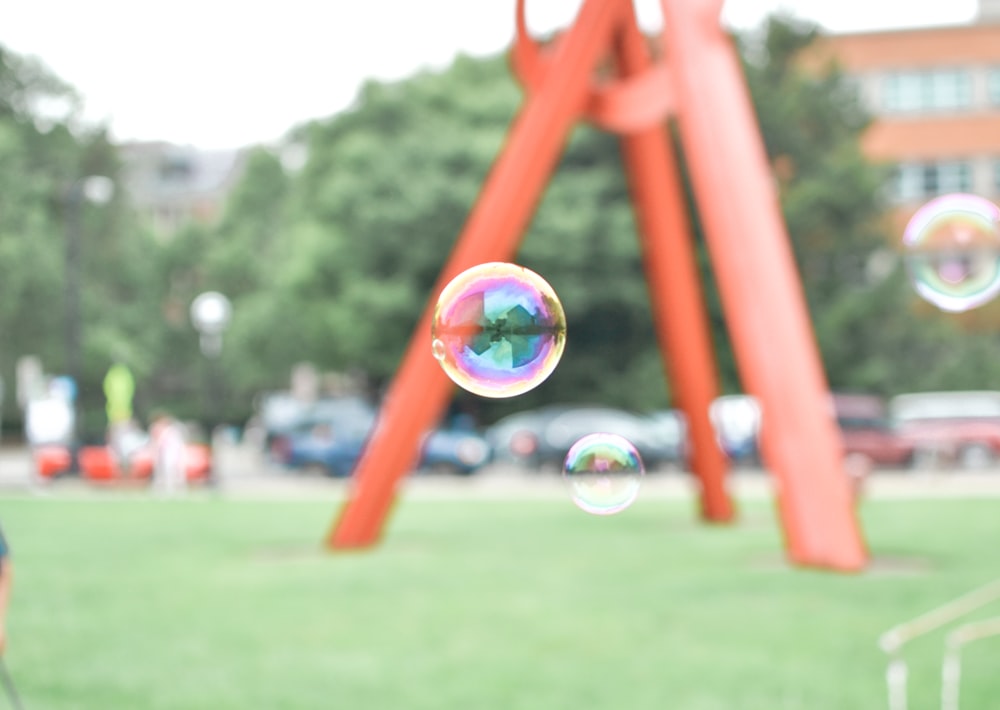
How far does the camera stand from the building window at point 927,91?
51000 mm

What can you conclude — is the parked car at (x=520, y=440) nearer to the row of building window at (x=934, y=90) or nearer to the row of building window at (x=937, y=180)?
the row of building window at (x=937, y=180)

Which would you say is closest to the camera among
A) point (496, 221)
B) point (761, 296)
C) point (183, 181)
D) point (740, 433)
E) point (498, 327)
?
point (498, 327)

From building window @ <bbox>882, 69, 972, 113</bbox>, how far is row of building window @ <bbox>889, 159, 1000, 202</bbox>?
7.08 ft

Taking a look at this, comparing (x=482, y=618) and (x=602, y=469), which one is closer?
(x=602, y=469)

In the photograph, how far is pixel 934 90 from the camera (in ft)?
168

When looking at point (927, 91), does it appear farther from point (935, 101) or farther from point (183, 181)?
point (183, 181)

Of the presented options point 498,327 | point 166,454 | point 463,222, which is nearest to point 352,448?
point 166,454

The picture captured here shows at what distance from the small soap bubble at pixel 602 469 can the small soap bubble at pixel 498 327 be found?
66.1 inches

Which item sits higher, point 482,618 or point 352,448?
point 352,448

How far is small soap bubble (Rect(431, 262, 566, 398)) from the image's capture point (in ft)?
19.1

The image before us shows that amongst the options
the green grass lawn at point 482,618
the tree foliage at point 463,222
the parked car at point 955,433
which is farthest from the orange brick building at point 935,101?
the green grass lawn at point 482,618

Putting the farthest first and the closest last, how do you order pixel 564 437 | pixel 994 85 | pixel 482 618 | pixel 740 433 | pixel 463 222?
pixel 994 85, pixel 463 222, pixel 740 433, pixel 564 437, pixel 482 618

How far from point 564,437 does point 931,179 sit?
25.7 metres

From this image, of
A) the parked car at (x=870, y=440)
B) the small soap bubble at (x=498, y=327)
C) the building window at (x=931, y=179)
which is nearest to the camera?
the small soap bubble at (x=498, y=327)
